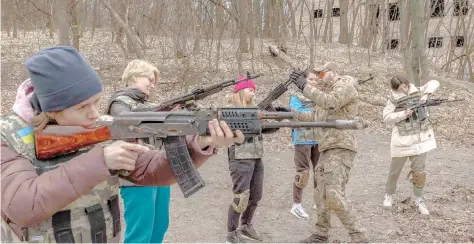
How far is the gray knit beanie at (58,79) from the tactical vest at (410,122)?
17.4ft

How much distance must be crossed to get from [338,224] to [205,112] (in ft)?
14.3

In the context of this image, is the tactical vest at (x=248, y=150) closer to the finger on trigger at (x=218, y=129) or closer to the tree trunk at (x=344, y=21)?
the finger on trigger at (x=218, y=129)

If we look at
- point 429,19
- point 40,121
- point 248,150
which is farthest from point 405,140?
point 429,19

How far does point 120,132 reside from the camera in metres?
2.36

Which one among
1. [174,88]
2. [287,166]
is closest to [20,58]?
[174,88]

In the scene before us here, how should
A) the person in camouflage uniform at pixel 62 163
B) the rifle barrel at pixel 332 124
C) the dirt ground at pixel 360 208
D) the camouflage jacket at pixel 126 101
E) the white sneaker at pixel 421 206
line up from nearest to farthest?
the person in camouflage uniform at pixel 62 163 → the rifle barrel at pixel 332 124 → the camouflage jacket at pixel 126 101 → the dirt ground at pixel 360 208 → the white sneaker at pixel 421 206

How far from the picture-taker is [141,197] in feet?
13.4

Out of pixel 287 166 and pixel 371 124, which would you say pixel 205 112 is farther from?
pixel 371 124

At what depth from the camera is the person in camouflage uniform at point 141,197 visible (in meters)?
4.07

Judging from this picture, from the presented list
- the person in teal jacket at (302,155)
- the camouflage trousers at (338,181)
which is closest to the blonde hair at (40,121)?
the camouflage trousers at (338,181)

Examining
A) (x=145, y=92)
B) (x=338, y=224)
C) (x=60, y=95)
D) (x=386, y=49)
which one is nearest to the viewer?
(x=60, y=95)

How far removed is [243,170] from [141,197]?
5.06ft

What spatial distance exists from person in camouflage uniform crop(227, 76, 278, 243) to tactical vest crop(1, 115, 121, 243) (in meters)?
3.04

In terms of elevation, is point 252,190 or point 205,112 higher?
point 205,112
